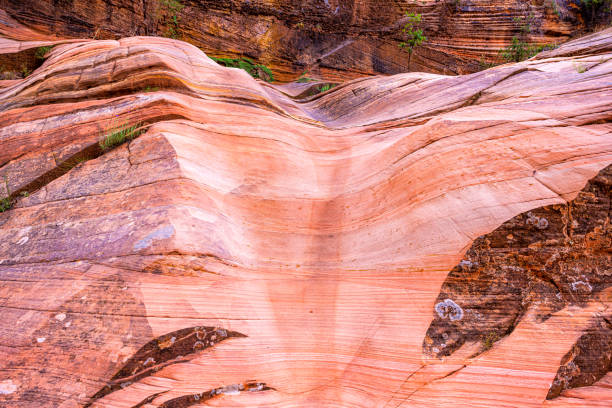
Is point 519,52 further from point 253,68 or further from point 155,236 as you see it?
point 155,236

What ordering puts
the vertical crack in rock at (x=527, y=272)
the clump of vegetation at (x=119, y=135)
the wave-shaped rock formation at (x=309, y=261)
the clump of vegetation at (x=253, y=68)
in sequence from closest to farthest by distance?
the wave-shaped rock formation at (x=309, y=261), the vertical crack in rock at (x=527, y=272), the clump of vegetation at (x=119, y=135), the clump of vegetation at (x=253, y=68)

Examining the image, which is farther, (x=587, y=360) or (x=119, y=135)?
(x=119, y=135)

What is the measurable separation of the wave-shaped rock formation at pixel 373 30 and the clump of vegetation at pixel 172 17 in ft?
3.30

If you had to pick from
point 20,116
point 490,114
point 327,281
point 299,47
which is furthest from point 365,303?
point 299,47

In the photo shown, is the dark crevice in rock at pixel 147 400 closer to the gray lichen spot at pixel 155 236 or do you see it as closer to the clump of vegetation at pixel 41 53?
the gray lichen spot at pixel 155 236

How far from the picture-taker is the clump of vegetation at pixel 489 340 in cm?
275

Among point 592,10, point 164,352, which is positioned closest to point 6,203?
point 164,352

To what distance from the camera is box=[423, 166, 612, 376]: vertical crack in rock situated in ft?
9.38

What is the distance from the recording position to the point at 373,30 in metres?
16.4

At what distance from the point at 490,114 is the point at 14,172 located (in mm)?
6172

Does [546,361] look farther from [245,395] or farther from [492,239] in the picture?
[245,395]

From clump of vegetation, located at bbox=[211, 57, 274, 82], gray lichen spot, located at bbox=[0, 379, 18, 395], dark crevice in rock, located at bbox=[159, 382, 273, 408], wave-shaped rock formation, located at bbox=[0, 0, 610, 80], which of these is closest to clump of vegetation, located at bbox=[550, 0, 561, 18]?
wave-shaped rock formation, located at bbox=[0, 0, 610, 80]

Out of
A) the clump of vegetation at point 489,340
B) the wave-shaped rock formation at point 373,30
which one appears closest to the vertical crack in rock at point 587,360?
the clump of vegetation at point 489,340

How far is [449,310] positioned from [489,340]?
36cm
